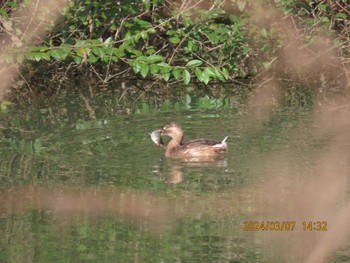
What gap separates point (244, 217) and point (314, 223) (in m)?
0.62

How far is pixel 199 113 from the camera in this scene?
45.1 feet

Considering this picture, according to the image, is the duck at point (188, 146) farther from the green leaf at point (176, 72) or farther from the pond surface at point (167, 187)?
the green leaf at point (176, 72)

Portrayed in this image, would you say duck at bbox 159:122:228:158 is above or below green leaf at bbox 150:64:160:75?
below

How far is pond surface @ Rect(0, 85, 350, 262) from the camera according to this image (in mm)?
8711

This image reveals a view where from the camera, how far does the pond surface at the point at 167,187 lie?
343 inches

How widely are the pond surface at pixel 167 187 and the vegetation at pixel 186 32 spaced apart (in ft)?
2.71

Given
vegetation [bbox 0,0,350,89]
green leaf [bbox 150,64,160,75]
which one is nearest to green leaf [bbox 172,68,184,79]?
green leaf [bbox 150,64,160,75]

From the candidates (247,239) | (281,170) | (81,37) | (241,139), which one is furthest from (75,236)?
(81,37)

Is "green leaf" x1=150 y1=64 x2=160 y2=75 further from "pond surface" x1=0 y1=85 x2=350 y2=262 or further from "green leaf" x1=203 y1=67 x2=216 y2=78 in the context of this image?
"pond surface" x1=0 y1=85 x2=350 y2=262

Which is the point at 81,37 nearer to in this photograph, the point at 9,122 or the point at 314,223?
the point at 9,122

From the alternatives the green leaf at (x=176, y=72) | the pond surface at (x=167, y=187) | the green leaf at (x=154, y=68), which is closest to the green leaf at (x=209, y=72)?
the green leaf at (x=176, y=72)

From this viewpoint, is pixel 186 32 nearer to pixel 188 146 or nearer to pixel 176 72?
pixel 176 72

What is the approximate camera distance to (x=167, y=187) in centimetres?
1043

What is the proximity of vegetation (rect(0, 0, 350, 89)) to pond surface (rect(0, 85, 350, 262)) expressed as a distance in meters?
0.83
